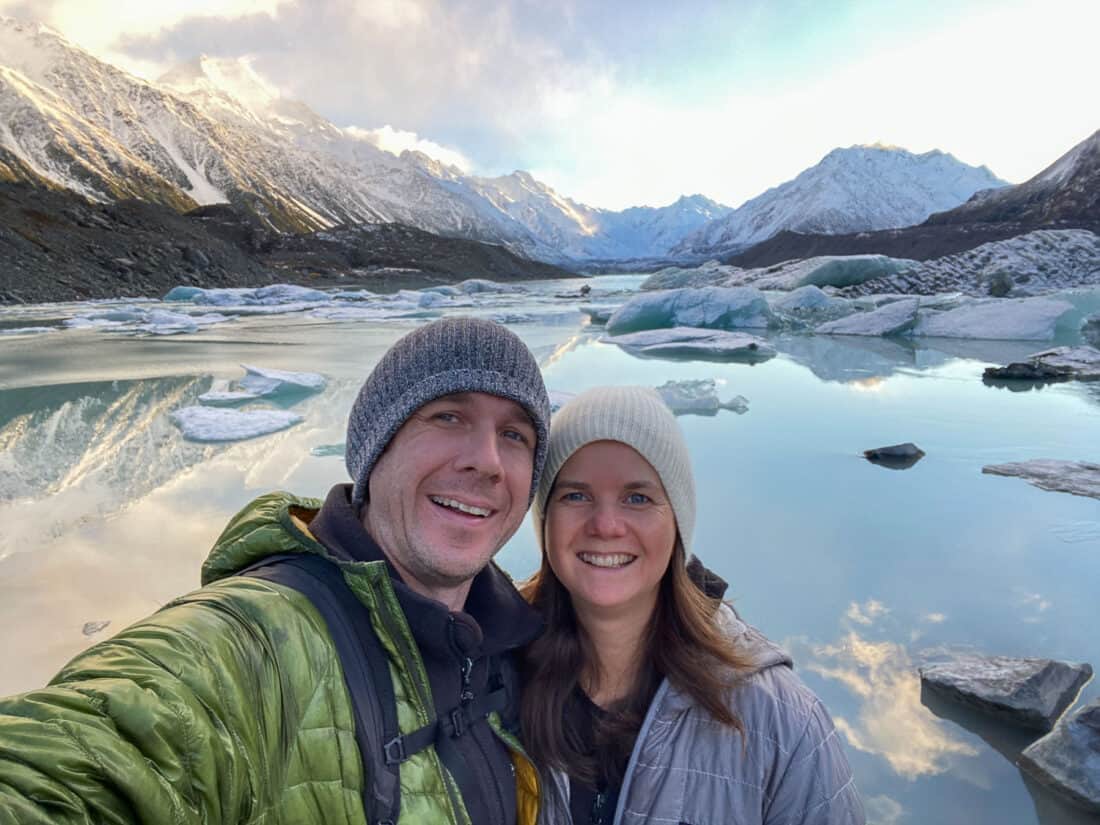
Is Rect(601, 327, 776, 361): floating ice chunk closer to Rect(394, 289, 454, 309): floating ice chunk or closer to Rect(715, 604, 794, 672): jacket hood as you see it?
Rect(715, 604, 794, 672): jacket hood

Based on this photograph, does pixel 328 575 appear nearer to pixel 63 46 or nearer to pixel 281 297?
pixel 281 297

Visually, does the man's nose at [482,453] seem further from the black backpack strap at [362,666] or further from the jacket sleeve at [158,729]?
the jacket sleeve at [158,729]

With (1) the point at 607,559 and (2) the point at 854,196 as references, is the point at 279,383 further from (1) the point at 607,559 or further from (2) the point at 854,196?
(2) the point at 854,196

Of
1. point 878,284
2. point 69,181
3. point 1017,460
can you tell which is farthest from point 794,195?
point 1017,460

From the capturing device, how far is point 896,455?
180 inches

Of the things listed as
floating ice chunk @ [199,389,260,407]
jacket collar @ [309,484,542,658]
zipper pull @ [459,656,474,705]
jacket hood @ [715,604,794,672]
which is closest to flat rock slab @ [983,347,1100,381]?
jacket hood @ [715,604,794,672]

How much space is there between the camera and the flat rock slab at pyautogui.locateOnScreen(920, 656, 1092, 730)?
1.89m

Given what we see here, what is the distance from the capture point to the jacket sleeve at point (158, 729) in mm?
581

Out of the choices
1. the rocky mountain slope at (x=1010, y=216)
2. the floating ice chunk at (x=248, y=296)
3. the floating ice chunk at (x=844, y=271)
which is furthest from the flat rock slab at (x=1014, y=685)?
the rocky mountain slope at (x=1010, y=216)

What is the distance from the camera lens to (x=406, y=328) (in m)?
14.5

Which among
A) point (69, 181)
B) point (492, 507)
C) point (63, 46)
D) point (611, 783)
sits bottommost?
point (611, 783)

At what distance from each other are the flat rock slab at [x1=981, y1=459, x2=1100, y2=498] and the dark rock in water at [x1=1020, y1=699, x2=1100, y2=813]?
271 centimetres

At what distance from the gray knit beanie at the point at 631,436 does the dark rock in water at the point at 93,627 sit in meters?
1.90

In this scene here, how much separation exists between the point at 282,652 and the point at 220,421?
495cm
